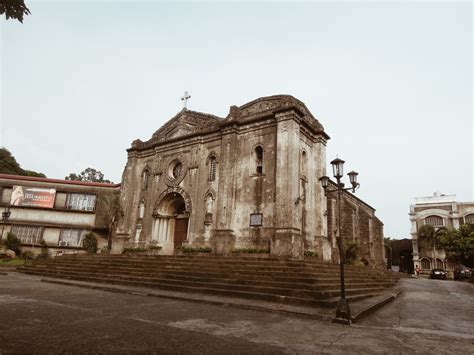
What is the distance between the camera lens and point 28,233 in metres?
25.6

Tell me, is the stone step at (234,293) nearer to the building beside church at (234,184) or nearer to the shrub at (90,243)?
the building beside church at (234,184)

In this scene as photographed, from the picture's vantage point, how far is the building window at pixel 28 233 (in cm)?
2539

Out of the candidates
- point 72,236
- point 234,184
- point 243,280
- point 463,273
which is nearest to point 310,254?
point 234,184

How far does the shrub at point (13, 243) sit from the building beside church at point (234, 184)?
377 inches

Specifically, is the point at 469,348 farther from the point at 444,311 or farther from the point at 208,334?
the point at 444,311

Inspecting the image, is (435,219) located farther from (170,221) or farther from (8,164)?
(8,164)

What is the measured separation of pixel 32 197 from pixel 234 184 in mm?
19154

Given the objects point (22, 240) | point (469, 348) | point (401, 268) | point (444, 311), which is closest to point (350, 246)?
point (444, 311)

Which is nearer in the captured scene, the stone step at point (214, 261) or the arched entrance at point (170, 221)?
the stone step at point (214, 261)

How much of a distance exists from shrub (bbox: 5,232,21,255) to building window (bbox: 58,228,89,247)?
113 inches

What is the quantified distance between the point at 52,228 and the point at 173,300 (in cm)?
2111

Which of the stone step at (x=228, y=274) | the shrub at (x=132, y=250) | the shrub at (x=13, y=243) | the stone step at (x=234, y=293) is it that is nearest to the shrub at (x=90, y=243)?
the shrub at (x=13, y=243)

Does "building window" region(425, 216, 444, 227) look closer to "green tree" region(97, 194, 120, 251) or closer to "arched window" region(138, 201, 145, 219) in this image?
"arched window" region(138, 201, 145, 219)

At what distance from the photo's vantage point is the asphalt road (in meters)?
4.52
